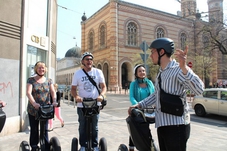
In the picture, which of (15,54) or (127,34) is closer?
(15,54)

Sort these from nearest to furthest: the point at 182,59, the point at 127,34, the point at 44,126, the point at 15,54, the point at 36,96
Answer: the point at 182,59, the point at 44,126, the point at 36,96, the point at 15,54, the point at 127,34

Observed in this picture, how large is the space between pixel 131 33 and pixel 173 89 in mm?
31482

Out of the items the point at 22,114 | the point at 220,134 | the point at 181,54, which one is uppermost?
the point at 181,54

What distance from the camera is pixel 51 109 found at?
11.6ft

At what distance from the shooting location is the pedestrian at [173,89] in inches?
76.8

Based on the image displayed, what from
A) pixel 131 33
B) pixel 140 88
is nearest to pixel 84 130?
pixel 140 88

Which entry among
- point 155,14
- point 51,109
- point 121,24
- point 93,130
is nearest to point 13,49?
point 51,109

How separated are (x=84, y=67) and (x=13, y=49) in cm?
355

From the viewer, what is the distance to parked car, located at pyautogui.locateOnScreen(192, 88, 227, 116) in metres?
9.34

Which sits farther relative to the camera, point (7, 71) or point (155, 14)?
point (155, 14)

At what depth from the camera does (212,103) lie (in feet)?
32.0

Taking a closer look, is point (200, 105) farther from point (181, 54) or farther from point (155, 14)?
point (155, 14)

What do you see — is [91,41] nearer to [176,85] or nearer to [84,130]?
[84,130]

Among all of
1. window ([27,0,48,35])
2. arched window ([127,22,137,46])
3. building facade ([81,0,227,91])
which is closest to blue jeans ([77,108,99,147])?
window ([27,0,48,35])
